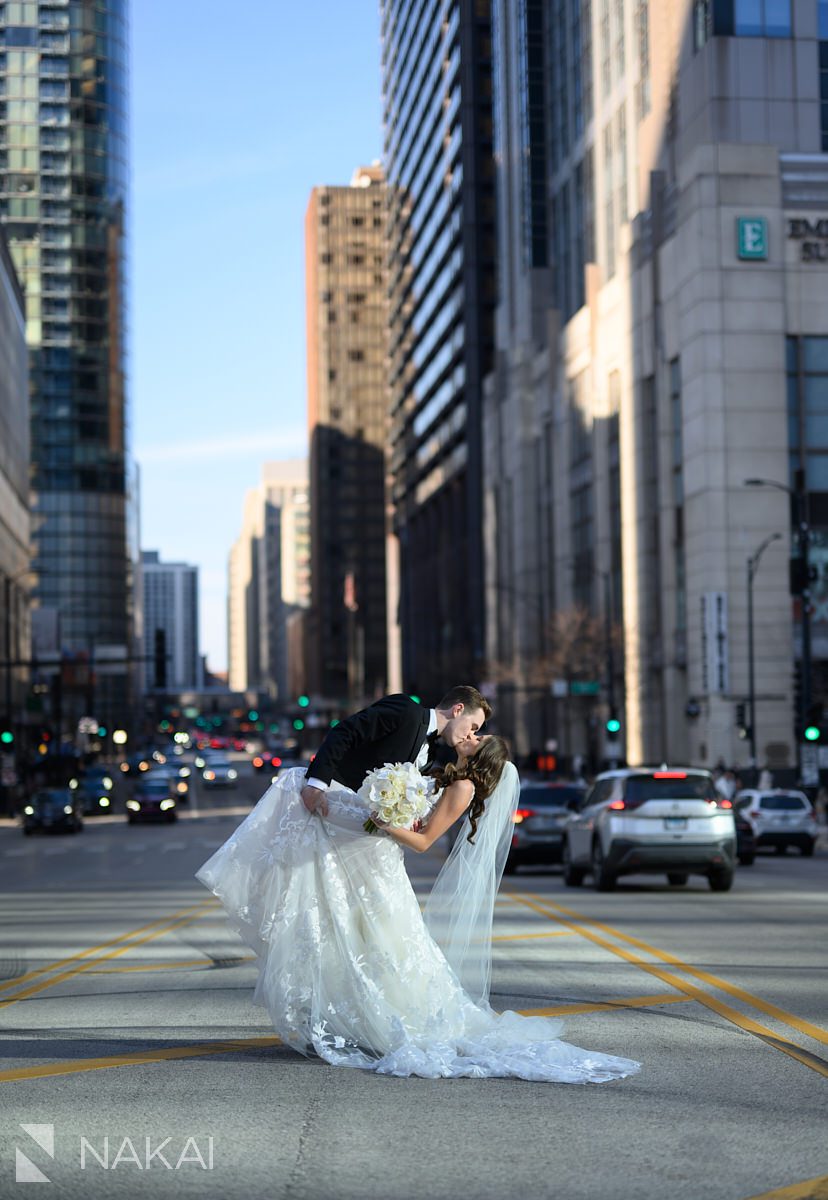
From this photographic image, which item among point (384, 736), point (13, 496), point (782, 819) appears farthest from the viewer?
point (13, 496)

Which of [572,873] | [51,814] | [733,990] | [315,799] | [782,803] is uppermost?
[315,799]

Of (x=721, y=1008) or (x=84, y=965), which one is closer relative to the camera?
(x=721, y=1008)

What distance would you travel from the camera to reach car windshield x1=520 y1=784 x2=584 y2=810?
32719mm

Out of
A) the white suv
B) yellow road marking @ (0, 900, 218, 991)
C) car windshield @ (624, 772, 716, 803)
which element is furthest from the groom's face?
car windshield @ (624, 772, 716, 803)

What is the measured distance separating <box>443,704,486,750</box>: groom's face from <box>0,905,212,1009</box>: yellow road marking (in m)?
4.42

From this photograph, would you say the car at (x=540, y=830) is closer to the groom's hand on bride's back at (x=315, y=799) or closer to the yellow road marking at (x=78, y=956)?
the yellow road marking at (x=78, y=956)

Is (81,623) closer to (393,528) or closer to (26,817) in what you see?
(393,528)

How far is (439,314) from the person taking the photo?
5349 inches

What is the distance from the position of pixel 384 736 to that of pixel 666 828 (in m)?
14.8

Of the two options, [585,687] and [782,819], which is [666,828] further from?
[585,687]

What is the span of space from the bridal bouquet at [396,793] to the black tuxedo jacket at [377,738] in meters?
0.13

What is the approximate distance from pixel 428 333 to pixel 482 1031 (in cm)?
13359

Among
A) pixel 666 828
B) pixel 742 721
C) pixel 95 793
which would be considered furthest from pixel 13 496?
pixel 666 828

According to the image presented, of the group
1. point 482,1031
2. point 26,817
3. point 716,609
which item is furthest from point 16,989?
point 716,609
